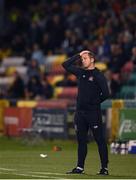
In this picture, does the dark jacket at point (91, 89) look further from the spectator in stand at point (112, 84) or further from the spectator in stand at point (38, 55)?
the spectator in stand at point (38, 55)

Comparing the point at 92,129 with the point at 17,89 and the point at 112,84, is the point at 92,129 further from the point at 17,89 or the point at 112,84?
the point at 17,89

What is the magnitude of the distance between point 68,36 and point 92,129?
17.7 m

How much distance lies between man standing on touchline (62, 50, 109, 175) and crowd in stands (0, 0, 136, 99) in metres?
12.1

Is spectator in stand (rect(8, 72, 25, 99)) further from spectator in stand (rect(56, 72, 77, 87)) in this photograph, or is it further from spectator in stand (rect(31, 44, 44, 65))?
spectator in stand (rect(31, 44, 44, 65))

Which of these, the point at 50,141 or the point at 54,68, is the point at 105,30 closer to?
the point at 54,68

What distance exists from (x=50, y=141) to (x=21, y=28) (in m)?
13.1

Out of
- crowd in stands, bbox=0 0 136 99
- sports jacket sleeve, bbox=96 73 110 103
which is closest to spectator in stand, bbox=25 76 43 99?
crowd in stands, bbox=0 0 136 99

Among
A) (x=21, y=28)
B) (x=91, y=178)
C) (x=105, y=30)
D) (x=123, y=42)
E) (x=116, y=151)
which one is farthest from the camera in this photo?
(x=21, y=28)

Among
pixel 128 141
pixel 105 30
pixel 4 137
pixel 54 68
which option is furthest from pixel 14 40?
pixel 128 141

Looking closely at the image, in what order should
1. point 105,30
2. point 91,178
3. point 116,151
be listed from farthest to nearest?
1. point 105,30
2. point 116,151
3. point 91,178

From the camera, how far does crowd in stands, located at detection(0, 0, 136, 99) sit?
3062 cm

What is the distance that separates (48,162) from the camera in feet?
63.6

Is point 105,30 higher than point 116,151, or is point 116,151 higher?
point 105,30

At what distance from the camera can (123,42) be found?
3072 cm
